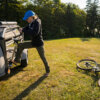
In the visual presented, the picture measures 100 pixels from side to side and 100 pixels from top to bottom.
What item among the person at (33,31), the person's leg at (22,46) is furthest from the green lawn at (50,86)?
the person at (33,31)

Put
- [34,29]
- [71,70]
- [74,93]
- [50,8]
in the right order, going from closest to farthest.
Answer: [74,93]
[34,29]
[71,70]
[50,8]

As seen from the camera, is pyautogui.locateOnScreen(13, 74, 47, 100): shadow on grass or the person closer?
pyautogui.locateOnScreen(13, 74, 47, 100): shadow on grass

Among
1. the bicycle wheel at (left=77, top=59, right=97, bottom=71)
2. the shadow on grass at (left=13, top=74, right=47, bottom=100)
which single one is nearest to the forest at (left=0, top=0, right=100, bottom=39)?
the bicycle wheel at (left=77, top=59, right=97, bottom=71)

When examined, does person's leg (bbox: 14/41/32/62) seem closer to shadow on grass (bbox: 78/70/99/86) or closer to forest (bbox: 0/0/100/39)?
shadow on grass (bbox: 78/70/99/86)

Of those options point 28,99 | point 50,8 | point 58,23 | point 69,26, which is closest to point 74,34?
point 69,26

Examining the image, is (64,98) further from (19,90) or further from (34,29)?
(34,29)

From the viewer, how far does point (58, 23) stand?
34062 millimetres

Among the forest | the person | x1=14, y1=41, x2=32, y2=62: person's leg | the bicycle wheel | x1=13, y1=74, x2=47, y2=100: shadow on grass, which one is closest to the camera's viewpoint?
x1=13, y1=74, x2=47, y2=100: shadow on grass

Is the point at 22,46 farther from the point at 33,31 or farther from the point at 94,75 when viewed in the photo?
the point at 94,75

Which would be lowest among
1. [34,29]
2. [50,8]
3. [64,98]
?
[64,98]

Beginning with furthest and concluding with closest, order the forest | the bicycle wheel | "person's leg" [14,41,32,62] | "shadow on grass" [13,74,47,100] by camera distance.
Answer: the forest, the bicycle wheel, "person's leg" [14,41,32,62], "shadow on grass" [13,74,47,100]

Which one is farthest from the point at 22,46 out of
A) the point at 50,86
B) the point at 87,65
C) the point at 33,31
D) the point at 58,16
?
the point at 58,16

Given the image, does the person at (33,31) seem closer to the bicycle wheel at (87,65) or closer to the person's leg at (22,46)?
the person's leg at (22,46)

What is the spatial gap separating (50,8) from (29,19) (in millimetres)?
30916
